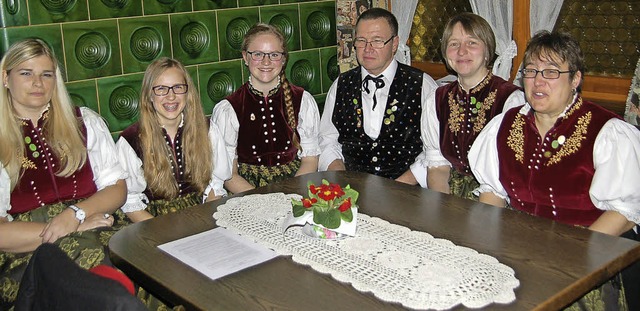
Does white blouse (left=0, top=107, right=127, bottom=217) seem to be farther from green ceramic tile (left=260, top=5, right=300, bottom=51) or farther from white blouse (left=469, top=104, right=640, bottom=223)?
white blouse (left=469, top=104, right=640, bottom=223)

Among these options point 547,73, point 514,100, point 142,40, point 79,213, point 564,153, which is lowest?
point 79,213

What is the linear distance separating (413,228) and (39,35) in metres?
2.09

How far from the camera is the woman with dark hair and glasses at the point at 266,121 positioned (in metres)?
3.15

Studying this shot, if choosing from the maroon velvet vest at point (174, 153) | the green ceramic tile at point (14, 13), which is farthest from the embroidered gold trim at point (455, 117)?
the green ceramic tile at point (14, 13)

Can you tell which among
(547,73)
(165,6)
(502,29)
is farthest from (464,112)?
(165,6)

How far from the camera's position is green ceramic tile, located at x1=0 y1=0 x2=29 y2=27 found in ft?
9.71

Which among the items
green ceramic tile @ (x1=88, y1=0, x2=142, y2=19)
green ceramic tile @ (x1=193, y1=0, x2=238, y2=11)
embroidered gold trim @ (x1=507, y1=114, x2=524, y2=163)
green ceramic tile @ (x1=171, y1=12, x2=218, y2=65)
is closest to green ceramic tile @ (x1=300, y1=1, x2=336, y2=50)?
green ceramic tile @ (x1=193, y1=0, x2=238, y2=11)

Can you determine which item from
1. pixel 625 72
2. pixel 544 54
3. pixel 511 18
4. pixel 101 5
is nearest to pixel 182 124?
pixel 101 5

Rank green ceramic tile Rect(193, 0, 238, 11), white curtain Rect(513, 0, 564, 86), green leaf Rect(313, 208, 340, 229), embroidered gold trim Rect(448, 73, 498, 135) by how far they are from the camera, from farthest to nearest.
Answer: green ceramic tile Rect(193, 0, 238, 11)
white curtain Rect(513, 0, 564, 86)
embroidered gold trim Rect(448, 73, 498, 135)
green leaf Rect(313, 208, 340, 229)

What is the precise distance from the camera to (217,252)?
6.01 ft

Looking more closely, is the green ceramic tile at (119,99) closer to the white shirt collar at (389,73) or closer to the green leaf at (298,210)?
the white shirt collar at (389,73)

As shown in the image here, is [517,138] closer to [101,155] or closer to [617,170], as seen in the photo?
[617,170]

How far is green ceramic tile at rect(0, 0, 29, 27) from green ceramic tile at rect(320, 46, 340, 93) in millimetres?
1788

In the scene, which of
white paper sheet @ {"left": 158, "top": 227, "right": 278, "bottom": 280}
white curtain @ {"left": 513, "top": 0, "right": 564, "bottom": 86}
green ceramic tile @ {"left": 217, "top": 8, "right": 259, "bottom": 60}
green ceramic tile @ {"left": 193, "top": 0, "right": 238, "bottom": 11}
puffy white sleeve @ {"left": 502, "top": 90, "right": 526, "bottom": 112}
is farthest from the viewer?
green ceramic tile @ {"left": 217, "top": 8, "right": 259, "bottom": 60}
